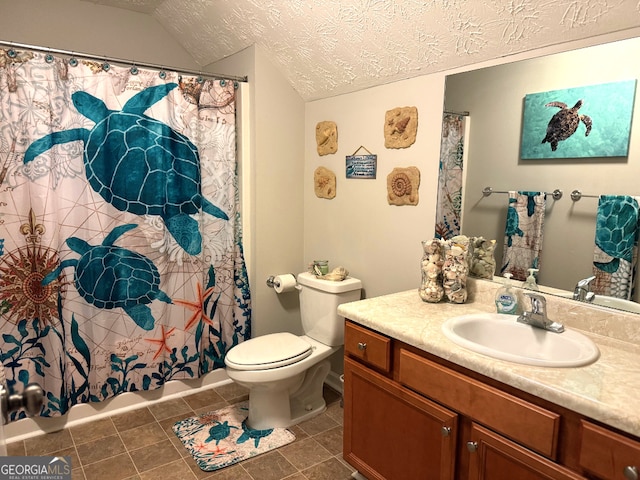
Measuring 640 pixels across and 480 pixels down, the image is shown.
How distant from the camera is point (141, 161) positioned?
7.76ft

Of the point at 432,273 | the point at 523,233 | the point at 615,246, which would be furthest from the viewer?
the point at 432,273

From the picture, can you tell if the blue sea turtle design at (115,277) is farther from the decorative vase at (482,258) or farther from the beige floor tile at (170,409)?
the decorative vase at (482,258)

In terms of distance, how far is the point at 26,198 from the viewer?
210 centimetres

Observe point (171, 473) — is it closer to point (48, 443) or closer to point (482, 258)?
point (48, 443)

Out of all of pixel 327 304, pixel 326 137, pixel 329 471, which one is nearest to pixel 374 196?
pixel 326 137

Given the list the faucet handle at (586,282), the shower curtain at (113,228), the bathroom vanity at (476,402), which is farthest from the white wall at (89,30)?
the faucet handle at (586,282)

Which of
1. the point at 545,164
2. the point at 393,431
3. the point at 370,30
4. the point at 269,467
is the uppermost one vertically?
the point at 370,30

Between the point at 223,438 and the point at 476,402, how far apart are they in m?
1.45

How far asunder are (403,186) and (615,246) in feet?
3.18

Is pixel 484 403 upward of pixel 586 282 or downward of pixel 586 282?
downward

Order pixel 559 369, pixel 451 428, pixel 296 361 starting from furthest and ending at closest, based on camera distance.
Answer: pixel 296 361 → pixel 451 428 → pixel 559 369

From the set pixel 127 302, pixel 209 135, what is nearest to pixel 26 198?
pixel 127 302

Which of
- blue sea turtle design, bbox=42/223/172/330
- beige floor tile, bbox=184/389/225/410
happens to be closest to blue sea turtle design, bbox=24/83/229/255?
blue sea turtle design, bbox=42/223/172/330

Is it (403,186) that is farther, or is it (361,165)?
(361,165)
